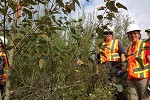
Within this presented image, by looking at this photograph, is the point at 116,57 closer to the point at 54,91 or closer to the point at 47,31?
the point at 54,91

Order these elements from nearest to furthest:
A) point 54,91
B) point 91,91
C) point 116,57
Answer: point 54,91 < point 91,91 < point 116,57

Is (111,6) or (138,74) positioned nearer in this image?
(111,6)

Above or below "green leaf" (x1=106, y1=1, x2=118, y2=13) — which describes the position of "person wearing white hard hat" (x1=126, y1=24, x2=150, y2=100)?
below

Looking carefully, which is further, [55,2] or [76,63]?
[76,63]

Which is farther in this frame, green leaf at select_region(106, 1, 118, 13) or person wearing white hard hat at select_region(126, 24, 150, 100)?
person wearing white hard hat at select_region(126, 24, 150, 100)

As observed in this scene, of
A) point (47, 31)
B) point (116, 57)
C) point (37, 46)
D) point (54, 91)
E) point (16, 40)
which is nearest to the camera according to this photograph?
point (47, 31)

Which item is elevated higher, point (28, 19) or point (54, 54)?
point (28, 19)

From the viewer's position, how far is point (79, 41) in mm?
1979

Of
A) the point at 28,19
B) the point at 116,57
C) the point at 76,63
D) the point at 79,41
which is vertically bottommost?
the point at 116,57

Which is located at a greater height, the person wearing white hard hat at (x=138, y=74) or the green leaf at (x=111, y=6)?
the green leaf at (x=111, y=6)

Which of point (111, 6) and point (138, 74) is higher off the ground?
point (111, 6)

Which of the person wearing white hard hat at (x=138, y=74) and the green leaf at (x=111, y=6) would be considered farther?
the person wearing white hard hat at (x=138, y=74)

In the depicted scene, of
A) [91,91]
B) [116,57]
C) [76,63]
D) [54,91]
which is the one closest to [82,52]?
[76,63]

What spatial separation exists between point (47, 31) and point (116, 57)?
2.95 m
